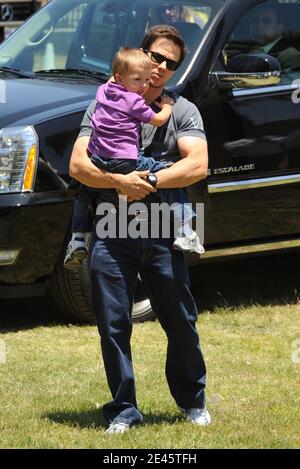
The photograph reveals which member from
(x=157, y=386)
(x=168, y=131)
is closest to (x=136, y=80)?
(x=168, y=131)

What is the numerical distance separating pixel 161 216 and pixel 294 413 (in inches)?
47.7

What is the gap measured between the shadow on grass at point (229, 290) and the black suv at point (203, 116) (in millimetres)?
462

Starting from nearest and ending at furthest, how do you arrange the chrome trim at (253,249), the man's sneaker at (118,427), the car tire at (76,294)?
the man's sneaker at (118,427), the car tire at (76,294), the chrome trim at (253,249)

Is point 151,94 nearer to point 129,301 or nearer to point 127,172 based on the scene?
point 127,172

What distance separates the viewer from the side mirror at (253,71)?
7.00 meters

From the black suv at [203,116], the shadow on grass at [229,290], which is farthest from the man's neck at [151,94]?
the shadow on grass at [229,290]

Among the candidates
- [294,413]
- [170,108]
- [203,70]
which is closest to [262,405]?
[294,413]

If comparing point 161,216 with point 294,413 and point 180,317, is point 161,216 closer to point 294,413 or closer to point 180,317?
point 180,317

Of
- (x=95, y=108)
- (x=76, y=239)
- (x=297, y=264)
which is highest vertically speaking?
(x=95, y=108)

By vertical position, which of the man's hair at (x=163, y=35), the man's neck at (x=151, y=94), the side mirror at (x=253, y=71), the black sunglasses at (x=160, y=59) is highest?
the man's hair at (x=163, y=35)

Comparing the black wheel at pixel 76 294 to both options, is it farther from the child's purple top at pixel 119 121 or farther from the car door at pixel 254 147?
the child's purple top at pixel 119 121

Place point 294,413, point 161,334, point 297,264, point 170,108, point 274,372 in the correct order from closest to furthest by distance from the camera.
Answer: point 170,108
point 294,413
point 274,372
point 161,334
point 297,264

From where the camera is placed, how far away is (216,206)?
7191 mm

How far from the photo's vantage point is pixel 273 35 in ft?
24.8
